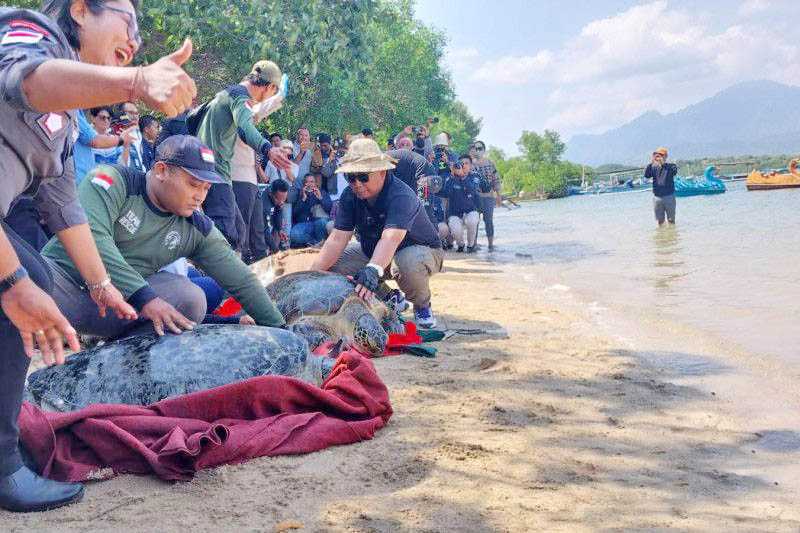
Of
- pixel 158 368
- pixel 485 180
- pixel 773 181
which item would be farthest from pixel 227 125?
pixel 773 181

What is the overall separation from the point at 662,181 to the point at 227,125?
42.9 feet

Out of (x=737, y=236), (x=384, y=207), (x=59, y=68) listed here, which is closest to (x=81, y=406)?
(x=59, y=68)

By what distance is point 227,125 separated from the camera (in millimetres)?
5883

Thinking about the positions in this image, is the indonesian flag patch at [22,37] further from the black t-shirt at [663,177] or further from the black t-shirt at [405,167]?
the black t-shirt at [663,177]

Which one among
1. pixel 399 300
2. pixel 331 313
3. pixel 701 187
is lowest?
pixel 701 187

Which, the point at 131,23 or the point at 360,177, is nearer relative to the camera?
the point at 131,23

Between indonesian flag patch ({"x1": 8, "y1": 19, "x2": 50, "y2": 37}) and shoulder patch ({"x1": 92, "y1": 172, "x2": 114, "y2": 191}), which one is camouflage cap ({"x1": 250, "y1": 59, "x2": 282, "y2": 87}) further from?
indonesian flag patch ({"x1": 8, "y1": 19, "x2": 50, "y2": 37})

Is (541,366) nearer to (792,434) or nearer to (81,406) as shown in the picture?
(792,434)

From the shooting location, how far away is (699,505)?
2.50 meters

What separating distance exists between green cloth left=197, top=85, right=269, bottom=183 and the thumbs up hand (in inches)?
161

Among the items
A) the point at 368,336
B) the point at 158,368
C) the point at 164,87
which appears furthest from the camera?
the point at 368,336

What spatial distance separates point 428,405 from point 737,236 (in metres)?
13.5

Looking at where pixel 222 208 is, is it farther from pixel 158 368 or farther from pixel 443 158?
pixel 443 158

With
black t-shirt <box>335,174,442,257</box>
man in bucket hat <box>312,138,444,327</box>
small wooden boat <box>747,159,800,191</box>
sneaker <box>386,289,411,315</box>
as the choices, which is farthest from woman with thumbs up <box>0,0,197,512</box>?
small wooden boat <box>747,159,800,191</box>
